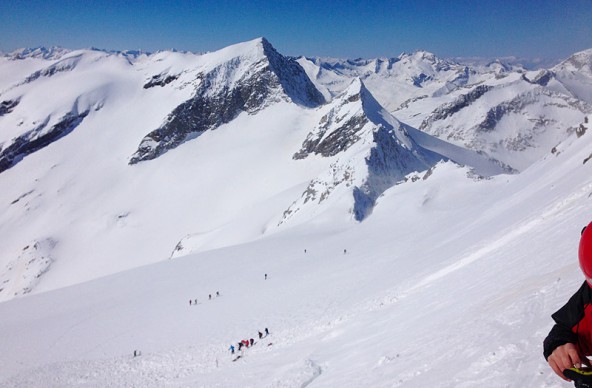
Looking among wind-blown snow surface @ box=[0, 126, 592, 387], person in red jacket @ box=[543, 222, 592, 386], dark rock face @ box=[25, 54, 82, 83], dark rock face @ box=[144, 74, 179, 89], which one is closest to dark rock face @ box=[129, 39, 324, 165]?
dark rock face @ box=[144, 74, 179, 89]

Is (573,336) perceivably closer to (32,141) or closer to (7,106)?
(32,141)

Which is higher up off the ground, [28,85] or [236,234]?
[28,85]

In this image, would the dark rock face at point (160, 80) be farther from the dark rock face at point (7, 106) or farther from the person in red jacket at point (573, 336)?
the person in red jacket at point (573, 336)

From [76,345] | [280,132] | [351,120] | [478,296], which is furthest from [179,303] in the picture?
[280,132]

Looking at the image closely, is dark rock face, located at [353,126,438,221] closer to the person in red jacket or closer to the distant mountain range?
the distant mountain range

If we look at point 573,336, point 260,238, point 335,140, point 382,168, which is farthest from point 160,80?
point 573,336

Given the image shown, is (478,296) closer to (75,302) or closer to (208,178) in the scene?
(75,302)

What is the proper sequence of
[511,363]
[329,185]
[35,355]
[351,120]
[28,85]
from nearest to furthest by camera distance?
[511,363]
[35,355]
[329,185]
[351,120]
[28,85]
